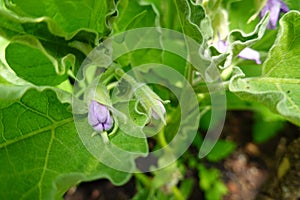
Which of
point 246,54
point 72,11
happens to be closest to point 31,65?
point 72,11

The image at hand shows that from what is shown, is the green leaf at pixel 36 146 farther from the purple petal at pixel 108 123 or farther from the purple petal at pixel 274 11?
the purple petal at pixel 274 11

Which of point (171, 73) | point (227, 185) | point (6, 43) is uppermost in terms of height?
point (6, 43)

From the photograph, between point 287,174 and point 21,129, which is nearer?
point 21,129

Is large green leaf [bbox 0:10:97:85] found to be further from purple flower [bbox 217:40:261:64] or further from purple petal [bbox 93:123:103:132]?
purple flower [bbox 217:40:261:64]

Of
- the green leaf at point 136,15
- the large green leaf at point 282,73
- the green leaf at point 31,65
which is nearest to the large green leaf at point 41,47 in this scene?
the green leaf at point 31,65

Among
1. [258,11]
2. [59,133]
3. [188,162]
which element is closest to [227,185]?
[188,162]

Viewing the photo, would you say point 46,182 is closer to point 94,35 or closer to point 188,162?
point 94,35
